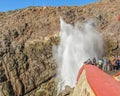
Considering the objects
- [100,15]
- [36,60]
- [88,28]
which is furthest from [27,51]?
[100,15]

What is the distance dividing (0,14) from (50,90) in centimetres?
2354

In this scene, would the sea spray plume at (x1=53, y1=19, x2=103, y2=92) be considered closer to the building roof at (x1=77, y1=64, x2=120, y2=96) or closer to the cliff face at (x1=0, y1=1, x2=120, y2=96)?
the cliff face at (x1=0, y1=1, x2=120, y2=96)

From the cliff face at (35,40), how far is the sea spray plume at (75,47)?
120 cm

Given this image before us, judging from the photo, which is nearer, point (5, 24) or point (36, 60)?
point (36, 60)

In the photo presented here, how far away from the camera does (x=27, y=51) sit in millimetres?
56062

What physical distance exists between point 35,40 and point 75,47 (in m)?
6.67

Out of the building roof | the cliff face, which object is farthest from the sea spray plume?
the building roof

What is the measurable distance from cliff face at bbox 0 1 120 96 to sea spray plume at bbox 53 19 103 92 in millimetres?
1198

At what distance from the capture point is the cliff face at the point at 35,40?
2083 inches

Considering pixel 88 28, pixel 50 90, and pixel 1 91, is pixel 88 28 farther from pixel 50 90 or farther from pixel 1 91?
pixel 1 91

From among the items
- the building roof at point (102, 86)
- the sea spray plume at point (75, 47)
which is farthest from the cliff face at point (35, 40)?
the building roof at point (102, 86)

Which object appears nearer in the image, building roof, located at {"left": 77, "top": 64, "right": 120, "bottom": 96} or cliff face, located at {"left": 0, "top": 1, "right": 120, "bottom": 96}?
building roof, located at {"left": 77, "top": 64, "right": 120, "bottom": 96}

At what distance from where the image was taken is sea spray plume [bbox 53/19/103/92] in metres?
55.3

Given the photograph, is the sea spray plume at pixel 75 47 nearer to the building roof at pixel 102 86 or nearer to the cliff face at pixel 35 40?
the cliff face at pixel 35 40
